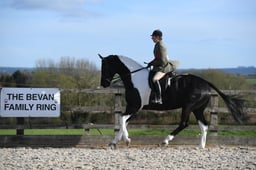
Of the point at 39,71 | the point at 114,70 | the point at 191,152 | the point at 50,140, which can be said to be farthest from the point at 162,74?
the point at 39,71

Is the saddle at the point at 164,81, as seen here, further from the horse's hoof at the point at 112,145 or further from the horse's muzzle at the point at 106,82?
the horse's hoof at the point at 112,145

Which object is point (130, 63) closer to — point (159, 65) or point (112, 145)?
point (159, 65)

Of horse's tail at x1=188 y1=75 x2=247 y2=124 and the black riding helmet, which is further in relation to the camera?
horse's tail at x1=188 y1=75 x2=247 y2=124

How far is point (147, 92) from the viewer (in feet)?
38.3

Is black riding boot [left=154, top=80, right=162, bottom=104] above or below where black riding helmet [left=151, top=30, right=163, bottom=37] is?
below

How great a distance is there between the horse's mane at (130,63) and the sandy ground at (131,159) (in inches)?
80.9

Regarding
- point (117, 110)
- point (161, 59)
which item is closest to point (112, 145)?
point (117, 110)

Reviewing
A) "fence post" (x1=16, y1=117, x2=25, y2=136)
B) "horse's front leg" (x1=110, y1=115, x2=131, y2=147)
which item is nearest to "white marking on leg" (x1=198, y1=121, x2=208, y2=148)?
"horse's front leg" (x1=110, y1=115, x2=131, y2=147)

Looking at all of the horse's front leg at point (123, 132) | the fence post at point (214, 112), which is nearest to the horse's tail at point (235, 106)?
the fence post at point (214, 112)

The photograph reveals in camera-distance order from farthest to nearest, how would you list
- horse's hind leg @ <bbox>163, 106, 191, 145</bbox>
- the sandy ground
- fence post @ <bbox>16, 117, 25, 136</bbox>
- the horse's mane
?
fence post @ <bbox>16, 117, 25, 136</bbox> < the horse's mane < horse's hind leg @ <bbox>163, 106, 191, 145</bbox> < the sandy ground

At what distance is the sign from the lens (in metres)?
12.2

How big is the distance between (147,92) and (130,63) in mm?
836

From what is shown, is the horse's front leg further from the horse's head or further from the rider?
the horse's head

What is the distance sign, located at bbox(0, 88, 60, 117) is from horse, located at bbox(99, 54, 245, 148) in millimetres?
1417
